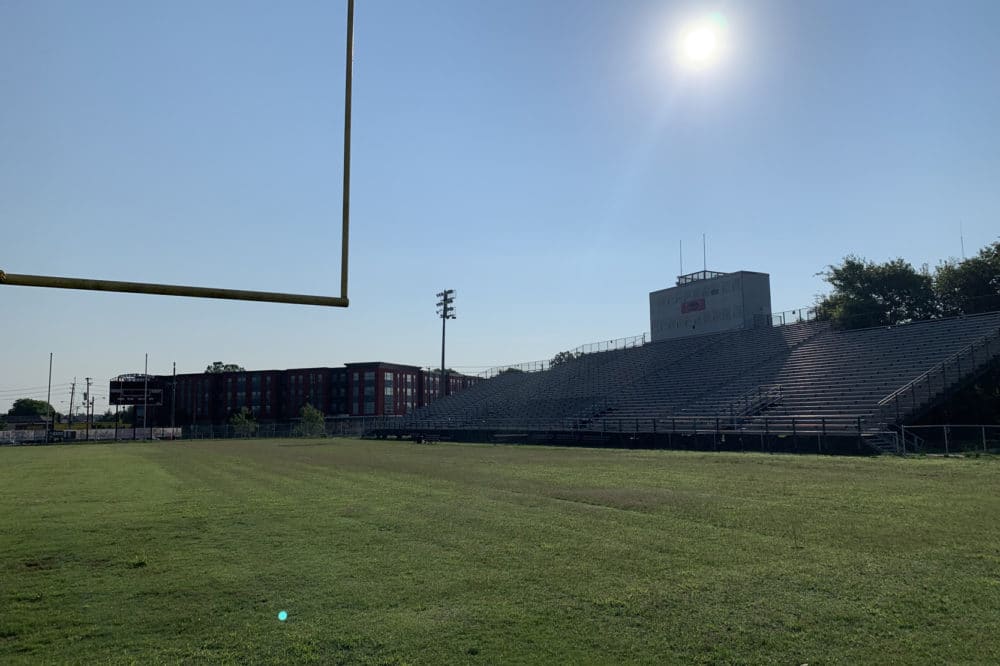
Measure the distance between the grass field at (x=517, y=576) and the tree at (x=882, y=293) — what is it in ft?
107

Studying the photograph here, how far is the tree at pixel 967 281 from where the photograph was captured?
1547 inches

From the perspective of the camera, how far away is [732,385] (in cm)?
3603

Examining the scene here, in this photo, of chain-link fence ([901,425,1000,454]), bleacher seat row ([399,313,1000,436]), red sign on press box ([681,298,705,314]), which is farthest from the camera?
red sign on press box ([681,298,705,314])

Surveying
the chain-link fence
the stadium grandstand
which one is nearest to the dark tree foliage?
the stadium grandstand

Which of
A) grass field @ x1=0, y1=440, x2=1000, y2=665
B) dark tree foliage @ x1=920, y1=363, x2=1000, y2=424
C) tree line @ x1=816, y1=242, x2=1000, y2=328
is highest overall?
tree line @ x1=816, y1=242, x2=1000, y2=328

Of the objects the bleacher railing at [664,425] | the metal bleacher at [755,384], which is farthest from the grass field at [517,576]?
the metal bleacher at [755,384]

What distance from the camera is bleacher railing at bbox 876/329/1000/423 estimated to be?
24.7 metres

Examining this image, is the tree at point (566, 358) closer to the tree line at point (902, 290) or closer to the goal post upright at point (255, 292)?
the tree line at point (902, 290)

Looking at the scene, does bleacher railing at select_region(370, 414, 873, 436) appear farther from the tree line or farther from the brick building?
the brick building

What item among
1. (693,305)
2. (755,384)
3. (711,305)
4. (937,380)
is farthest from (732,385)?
(693,305)

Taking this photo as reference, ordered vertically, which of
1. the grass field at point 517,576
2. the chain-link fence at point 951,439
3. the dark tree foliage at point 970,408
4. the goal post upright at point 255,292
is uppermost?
the goal post upright at point 255,292

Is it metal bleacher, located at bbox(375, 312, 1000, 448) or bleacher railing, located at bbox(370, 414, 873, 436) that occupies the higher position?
metal bleacher, located at bbox(375, 312, 1000, 448)

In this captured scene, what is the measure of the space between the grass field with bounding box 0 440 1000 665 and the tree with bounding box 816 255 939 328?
107ft

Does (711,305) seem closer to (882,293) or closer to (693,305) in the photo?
(693,305)
